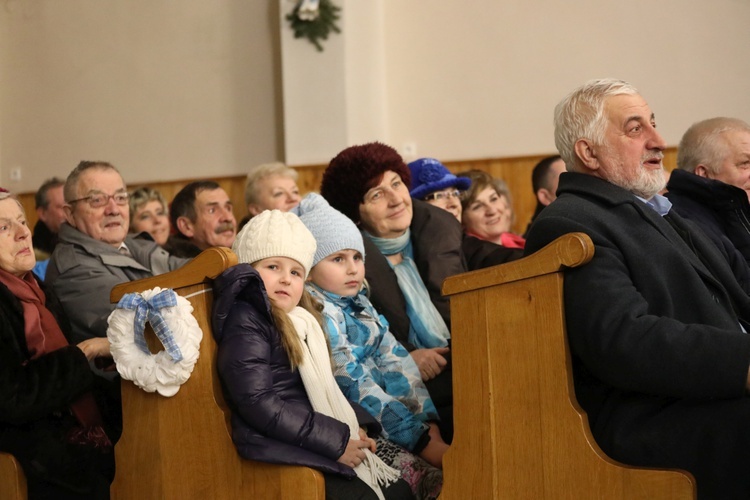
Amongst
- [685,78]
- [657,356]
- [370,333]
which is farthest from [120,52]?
[657,356]

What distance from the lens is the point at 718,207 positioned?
3.25 metres

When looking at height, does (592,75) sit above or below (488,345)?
above

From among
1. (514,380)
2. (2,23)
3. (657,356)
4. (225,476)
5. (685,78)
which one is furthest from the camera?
(2,23)

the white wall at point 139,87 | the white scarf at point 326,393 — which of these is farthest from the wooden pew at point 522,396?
the white wall at point 139,87

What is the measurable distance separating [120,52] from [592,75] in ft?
12.8

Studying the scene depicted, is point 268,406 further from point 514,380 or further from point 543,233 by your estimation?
point 543,233

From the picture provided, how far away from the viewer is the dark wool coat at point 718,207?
127 inches

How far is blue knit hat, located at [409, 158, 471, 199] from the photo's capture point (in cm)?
411

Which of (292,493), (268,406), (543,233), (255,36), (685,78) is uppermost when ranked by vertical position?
(255,36)

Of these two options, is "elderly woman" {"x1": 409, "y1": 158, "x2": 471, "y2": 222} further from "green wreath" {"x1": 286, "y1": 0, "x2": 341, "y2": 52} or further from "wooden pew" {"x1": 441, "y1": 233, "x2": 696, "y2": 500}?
"green wreath" {"x1": 286, "y1": 0, "x2": 341, "y2": 52}

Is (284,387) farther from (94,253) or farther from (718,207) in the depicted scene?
(718,207)

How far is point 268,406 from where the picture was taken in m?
2.30

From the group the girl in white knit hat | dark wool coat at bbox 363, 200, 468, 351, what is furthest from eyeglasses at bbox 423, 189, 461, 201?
the girl in white knit hat

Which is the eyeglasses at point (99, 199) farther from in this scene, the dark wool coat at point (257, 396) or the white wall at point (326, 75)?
the white wall at point (326, 75)
